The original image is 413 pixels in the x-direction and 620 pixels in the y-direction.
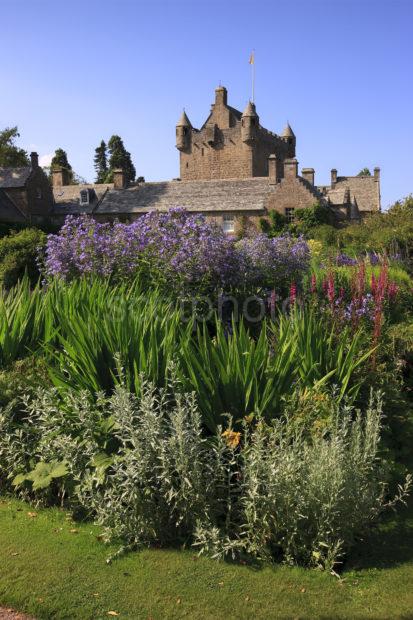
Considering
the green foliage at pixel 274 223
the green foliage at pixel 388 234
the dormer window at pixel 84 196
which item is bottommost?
the green foliage at pixel 388 234

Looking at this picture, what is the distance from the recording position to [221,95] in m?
54.6

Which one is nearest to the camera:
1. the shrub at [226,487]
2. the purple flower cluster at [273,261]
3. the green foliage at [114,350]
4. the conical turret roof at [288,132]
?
the shrub at [226,487]

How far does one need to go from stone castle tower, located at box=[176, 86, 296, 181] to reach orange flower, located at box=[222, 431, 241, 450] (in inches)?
1969

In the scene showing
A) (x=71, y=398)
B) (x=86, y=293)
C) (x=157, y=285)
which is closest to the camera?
(x=71, y=398)

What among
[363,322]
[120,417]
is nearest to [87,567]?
[120,417]

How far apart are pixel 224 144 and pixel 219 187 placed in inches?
471

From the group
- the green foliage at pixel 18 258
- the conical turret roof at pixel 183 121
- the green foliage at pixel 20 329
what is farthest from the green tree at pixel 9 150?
the green foliage at pixel 20 329

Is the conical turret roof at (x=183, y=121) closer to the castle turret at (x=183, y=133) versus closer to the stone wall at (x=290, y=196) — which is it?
the castle turret at (x=183, y=133)

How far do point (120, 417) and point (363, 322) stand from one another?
11.7 ft

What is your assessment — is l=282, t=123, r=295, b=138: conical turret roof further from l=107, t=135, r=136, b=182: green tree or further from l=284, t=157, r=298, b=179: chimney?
l=107, t=135, r=136, b=182: green tree

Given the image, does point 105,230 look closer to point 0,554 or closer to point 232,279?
point 232,279

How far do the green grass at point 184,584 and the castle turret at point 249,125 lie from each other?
5125 centimetres

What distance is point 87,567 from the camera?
345cm

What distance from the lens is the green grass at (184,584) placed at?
309 cm
